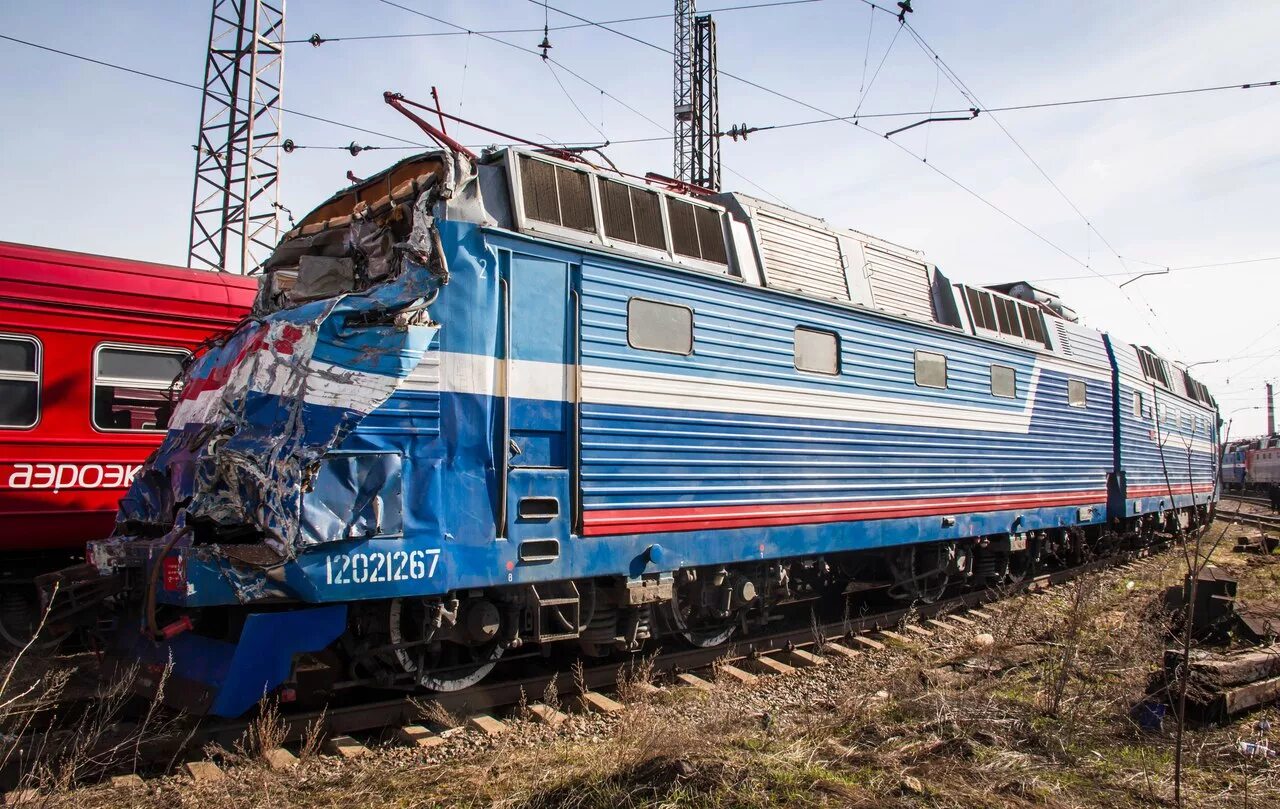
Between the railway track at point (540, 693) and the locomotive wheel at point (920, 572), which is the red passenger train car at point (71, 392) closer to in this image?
the railway track at point (540, 693)

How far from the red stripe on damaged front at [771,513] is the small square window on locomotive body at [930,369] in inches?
48.9

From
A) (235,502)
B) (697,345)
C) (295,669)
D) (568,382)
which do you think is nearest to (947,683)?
(697,345)

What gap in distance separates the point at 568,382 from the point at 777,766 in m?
2.77

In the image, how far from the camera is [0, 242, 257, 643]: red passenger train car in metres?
7.73

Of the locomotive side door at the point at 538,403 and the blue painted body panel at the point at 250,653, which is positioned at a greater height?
the locomotive side door at the point at 538,403

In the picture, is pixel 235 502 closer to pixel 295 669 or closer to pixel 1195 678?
pixel 295 669

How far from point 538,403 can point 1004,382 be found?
732 centimetres

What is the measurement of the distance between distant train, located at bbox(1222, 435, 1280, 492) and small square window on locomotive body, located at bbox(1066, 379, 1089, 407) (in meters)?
33.4

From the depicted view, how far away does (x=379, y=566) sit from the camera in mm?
5223

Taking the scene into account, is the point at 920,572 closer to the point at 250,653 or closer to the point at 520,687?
the point at 520,687

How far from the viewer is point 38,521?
7.75 m

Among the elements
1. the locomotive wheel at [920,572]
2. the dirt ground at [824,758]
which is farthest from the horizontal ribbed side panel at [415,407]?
the locomotive wheel at [920,572]

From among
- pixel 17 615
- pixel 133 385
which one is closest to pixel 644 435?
pixel 133 385

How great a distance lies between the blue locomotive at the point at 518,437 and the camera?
16.7 feet
